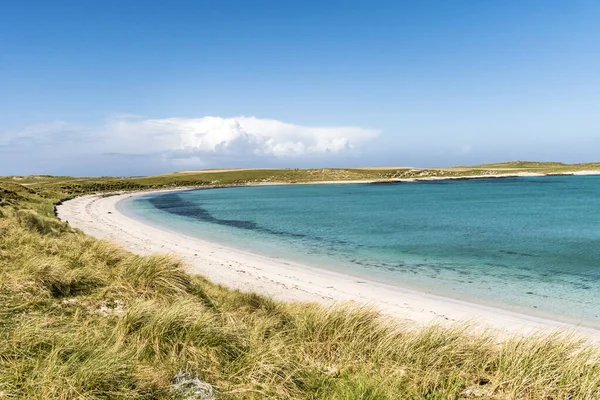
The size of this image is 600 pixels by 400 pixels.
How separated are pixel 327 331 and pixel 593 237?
32.3 m

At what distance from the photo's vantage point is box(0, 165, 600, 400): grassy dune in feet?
14.4

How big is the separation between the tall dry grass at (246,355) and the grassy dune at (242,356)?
19 mm

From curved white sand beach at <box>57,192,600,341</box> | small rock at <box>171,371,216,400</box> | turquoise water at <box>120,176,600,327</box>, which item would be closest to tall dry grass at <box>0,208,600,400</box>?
small rock at <box>171,371,216,400</box>

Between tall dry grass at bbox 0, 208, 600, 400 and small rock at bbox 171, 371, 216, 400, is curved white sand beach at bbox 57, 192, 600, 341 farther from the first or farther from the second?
small rock at bbox 171, 371, 216, 400

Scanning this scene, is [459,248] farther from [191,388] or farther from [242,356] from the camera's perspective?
[191,388]

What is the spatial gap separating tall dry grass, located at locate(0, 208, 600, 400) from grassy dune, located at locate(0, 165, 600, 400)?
0.7 inches

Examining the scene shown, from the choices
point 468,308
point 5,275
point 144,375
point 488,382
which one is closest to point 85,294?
point 5,275

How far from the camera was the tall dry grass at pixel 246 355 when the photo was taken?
439 centimetres

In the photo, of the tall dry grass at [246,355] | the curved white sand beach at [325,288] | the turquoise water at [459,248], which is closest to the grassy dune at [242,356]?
the tall dry grass at [246,355]

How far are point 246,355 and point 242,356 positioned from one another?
0.58 feet

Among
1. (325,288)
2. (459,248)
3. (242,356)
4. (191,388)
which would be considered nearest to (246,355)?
(242,356)

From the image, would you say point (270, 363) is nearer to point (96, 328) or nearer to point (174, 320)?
point (174, 320)

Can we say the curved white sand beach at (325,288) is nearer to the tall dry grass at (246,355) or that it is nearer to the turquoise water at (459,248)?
the turquoise water at (459,248)

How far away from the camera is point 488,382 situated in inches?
212
